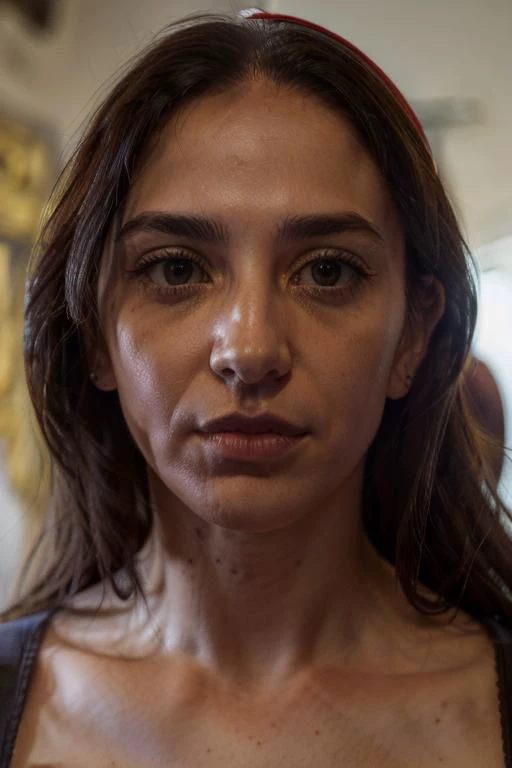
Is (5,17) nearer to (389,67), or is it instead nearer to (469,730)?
(389,67)

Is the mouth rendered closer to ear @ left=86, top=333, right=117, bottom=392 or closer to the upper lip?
the upper lip

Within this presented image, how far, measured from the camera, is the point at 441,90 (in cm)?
155

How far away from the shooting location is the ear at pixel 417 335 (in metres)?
0.94

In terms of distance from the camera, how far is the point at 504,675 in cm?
89

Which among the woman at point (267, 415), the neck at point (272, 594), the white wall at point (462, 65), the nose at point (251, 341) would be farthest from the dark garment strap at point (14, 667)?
the white wall at point (462, 65)

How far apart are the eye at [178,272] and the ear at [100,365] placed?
0.37 ft

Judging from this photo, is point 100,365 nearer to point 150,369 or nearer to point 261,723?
point 150,369

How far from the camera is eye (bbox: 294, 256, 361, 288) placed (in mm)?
845

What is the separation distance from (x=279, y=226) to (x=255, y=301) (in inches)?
3.0

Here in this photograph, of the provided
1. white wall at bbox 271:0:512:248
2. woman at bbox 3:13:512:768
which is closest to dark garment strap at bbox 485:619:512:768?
woman at bbox 3:13:512:768

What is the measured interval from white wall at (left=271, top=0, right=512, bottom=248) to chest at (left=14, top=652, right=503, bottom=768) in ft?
2.57

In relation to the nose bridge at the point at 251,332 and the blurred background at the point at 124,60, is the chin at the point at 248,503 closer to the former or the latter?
the nose bridge at the point at 251,332

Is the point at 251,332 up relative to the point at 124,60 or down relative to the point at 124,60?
down

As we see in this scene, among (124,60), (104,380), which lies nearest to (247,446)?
(104,380)
